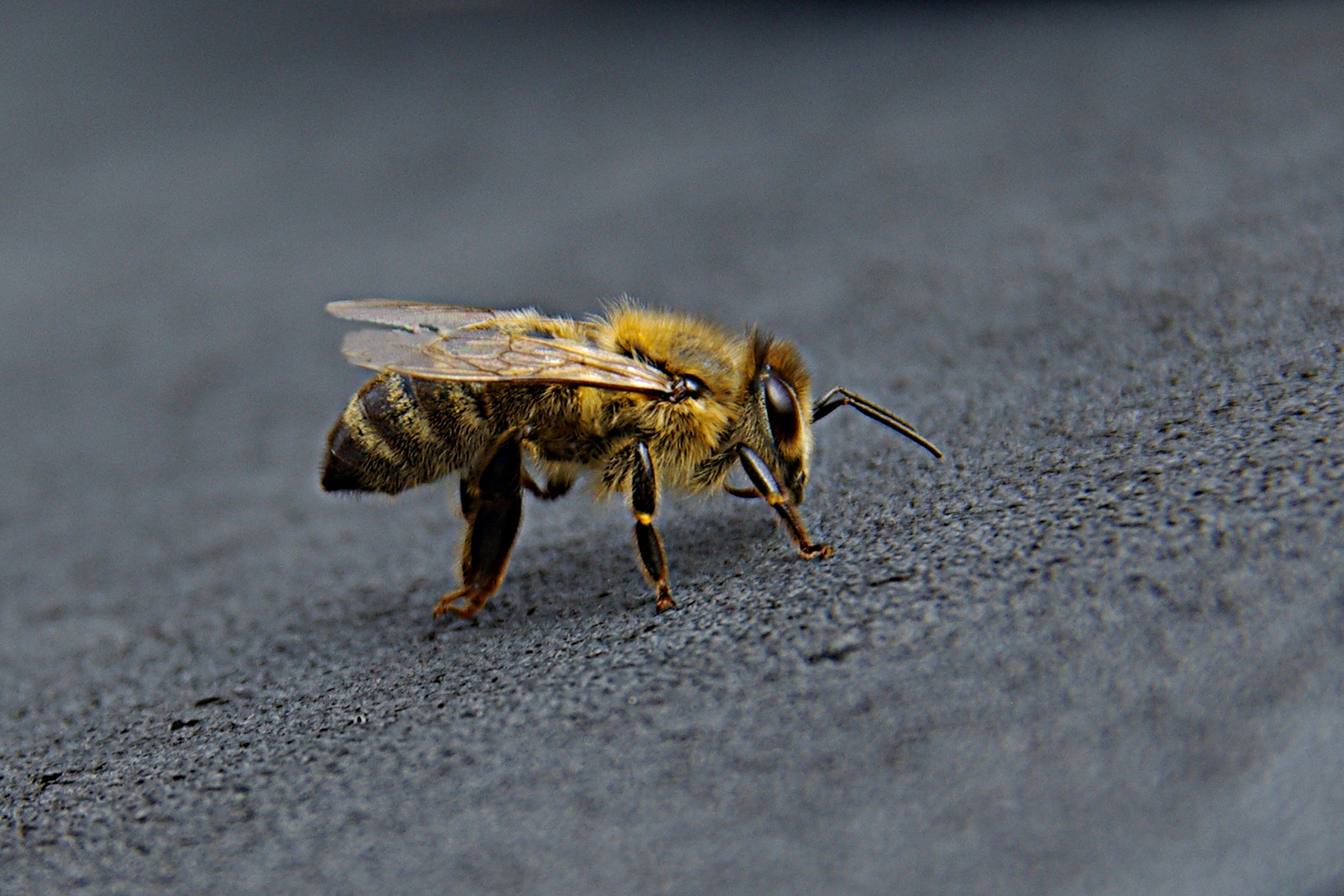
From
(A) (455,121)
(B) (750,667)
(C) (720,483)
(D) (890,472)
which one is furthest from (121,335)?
(B) (750,667)

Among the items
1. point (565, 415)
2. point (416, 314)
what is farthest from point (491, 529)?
point (416, 314)

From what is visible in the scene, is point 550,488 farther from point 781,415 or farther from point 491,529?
point 781,415

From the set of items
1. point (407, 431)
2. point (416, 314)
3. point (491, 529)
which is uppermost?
point (416, 314)

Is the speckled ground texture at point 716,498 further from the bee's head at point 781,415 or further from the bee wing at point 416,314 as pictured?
the bee wing at point 416,314

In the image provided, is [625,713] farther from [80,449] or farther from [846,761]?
[80,449]

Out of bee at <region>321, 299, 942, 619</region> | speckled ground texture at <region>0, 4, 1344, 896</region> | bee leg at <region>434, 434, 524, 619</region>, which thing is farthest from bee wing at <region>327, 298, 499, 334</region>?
speckled ground texture at <region>0, 4, 1344, 896</region>

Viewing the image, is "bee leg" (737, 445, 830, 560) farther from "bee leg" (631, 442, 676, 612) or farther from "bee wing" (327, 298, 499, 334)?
"bee wing" (327, 298, 499, 334)
